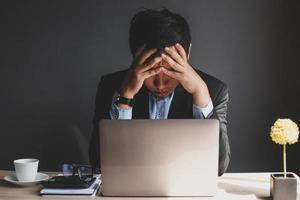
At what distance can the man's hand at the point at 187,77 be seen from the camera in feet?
5.90

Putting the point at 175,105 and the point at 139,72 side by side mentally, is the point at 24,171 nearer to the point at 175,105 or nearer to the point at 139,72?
the point at 139,72

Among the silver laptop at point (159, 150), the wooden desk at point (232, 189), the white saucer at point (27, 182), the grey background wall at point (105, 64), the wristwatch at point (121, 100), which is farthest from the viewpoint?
the grey background wall at point (105, 64)

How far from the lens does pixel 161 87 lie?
6.93 ft

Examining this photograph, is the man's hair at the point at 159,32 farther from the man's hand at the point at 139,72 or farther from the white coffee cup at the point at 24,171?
the white coffee cup at the point at 24,171

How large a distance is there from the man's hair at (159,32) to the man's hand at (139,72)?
0.43 ft

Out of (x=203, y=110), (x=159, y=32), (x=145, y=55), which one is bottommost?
(x=203, y=110)

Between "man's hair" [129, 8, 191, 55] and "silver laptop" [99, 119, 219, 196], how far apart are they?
2.35 ft

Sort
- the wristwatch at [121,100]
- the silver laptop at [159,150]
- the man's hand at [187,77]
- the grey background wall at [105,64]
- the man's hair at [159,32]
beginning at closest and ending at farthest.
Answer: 1. the silver laptop at [159,150]
2. the man's hand at [187,77]
3. the wristwatch at [121,100]
4. the man's hair at [159,32]
5. the grey background wall at [105,64]

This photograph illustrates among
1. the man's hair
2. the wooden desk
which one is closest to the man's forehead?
the man's hair

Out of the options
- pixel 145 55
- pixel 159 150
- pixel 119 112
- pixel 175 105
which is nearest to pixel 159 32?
pixel 145 55

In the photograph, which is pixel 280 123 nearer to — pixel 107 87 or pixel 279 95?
pixel 107 87

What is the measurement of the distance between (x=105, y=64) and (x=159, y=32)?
0.72 m

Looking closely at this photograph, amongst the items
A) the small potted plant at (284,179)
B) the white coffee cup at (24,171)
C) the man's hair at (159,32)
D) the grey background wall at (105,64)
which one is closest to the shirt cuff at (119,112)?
the man's hair at (159,32)

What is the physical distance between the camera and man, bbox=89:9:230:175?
71.8 inches
